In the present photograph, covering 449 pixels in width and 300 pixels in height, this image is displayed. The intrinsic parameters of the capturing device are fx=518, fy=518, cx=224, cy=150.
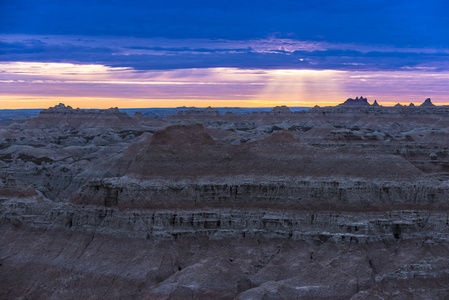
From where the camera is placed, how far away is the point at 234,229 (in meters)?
46.8

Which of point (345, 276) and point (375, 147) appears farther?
point (375, 147)

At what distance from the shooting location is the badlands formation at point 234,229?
3850cm

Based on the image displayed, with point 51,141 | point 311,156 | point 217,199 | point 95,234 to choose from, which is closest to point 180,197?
point 217,199

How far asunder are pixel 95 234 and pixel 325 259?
2081cm

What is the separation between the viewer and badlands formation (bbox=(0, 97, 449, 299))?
38500 millimetres

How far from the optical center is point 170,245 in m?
45.0

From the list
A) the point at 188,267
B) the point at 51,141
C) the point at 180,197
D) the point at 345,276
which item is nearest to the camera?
the point at 345,276

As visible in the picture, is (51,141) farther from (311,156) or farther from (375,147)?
(311,156)

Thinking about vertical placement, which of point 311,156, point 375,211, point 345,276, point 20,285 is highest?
point 311,156

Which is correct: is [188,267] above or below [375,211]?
below

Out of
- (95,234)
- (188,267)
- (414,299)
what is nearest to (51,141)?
(95,234)

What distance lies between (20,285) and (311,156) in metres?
29.4

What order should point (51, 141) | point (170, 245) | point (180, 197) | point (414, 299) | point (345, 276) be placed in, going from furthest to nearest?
1. point (51, 141)
2. point (180, 197)
3. point (170, 245)
4. point (345, 276)
5. point (414, 299)

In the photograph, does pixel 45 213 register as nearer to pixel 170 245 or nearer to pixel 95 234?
pixel 95 234
